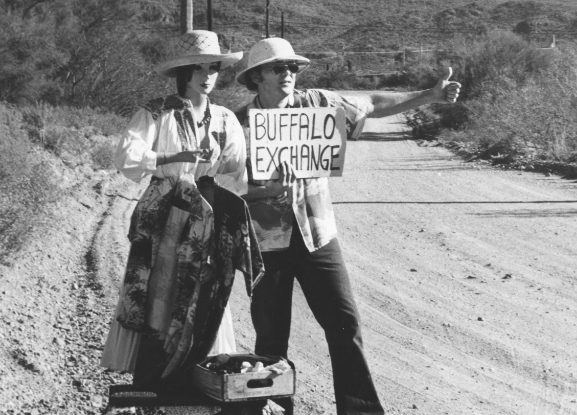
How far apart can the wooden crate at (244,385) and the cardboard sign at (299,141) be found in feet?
3.27

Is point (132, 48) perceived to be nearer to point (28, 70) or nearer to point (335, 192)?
point (28, 70)

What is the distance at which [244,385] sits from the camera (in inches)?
175

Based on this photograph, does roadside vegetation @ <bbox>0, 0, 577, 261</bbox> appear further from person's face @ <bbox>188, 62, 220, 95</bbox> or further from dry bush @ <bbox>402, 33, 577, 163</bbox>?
person's face @ <bbox>188, 62, 220, 95</bbox>

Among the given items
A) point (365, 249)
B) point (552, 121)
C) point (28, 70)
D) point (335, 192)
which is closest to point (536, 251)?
point (365, 249)

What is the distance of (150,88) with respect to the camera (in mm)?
25531

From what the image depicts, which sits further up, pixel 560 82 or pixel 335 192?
pixel 560 82

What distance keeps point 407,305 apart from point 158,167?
14.1ft

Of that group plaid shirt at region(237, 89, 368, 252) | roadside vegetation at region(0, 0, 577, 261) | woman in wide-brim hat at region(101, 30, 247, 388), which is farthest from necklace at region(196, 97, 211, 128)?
roadside vegetation at region(0, 0, 577, 261)

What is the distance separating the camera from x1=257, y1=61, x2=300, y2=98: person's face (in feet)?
17.3

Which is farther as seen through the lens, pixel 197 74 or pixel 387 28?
pixel 387 28


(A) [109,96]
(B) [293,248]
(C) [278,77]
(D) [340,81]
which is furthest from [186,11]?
(D) [340,81]

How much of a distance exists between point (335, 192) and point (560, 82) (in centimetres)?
634

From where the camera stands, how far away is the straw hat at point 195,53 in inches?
193

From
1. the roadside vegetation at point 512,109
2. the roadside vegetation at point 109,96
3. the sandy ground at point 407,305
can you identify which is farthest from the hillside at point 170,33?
the sandy ground at point 407,305
